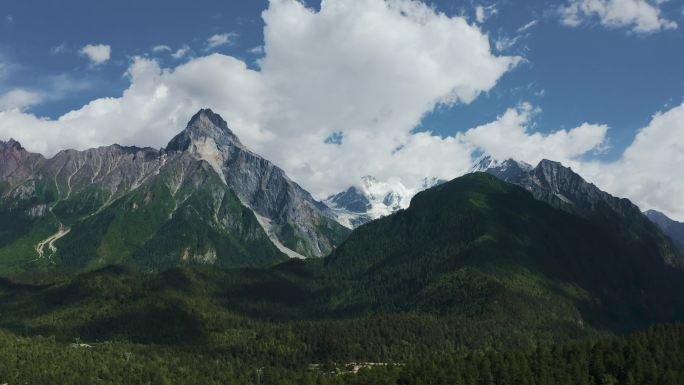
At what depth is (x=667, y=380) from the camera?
655ft

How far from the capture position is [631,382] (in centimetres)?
19975

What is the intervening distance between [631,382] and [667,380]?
36.2 ft
